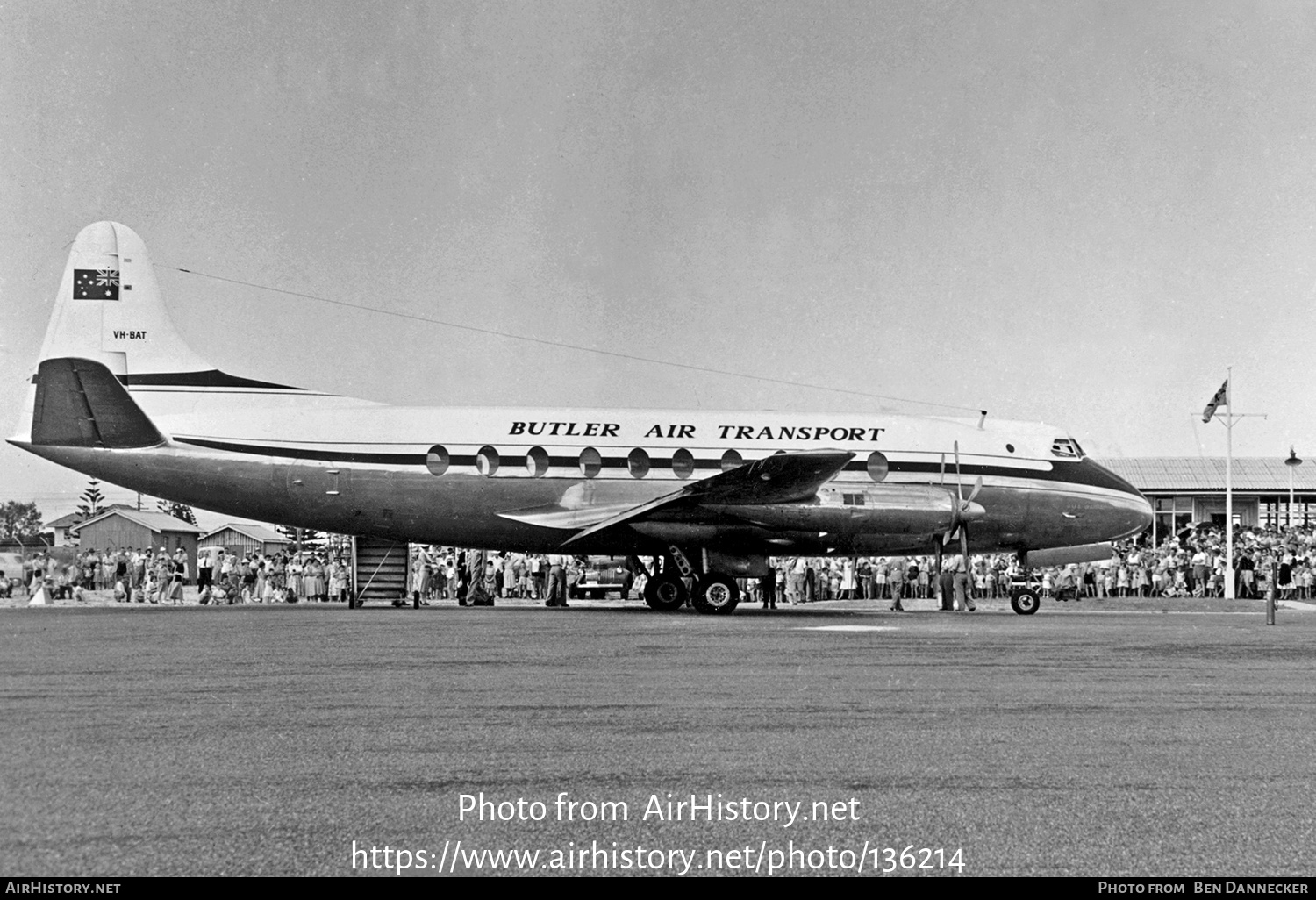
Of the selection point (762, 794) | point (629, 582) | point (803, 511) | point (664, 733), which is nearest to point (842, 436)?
point (803, 511)

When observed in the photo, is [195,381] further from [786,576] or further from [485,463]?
[786,576]

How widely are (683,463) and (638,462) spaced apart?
0.99 metres

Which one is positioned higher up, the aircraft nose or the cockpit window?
the cockpit window

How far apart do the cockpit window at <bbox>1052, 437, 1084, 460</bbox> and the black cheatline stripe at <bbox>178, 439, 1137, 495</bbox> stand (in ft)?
0.77

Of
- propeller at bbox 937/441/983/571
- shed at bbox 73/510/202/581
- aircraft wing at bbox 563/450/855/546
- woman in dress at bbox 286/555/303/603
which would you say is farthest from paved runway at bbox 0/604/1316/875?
shed at bbox 73/510/202/581

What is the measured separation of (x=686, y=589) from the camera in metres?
27.2

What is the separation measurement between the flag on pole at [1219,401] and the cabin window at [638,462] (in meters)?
26.5

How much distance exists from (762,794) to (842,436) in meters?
21.0

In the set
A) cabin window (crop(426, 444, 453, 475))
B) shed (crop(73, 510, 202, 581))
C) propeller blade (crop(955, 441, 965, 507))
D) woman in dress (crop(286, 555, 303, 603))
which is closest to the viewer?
cabin window (crop(426, 444, 453, 475))

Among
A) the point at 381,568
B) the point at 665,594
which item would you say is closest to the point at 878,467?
the point at 665,594

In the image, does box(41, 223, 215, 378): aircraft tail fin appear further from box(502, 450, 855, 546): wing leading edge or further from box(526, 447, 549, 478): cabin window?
box(502, 450, 855, 546): wing leading edge

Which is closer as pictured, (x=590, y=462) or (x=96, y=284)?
(x=590, y=462)

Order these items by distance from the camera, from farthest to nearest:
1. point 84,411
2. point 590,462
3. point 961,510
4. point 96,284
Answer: point 96,284 < point 590,462 < point 961,510 < point 84,411

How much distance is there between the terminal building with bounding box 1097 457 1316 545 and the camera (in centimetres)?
7669
